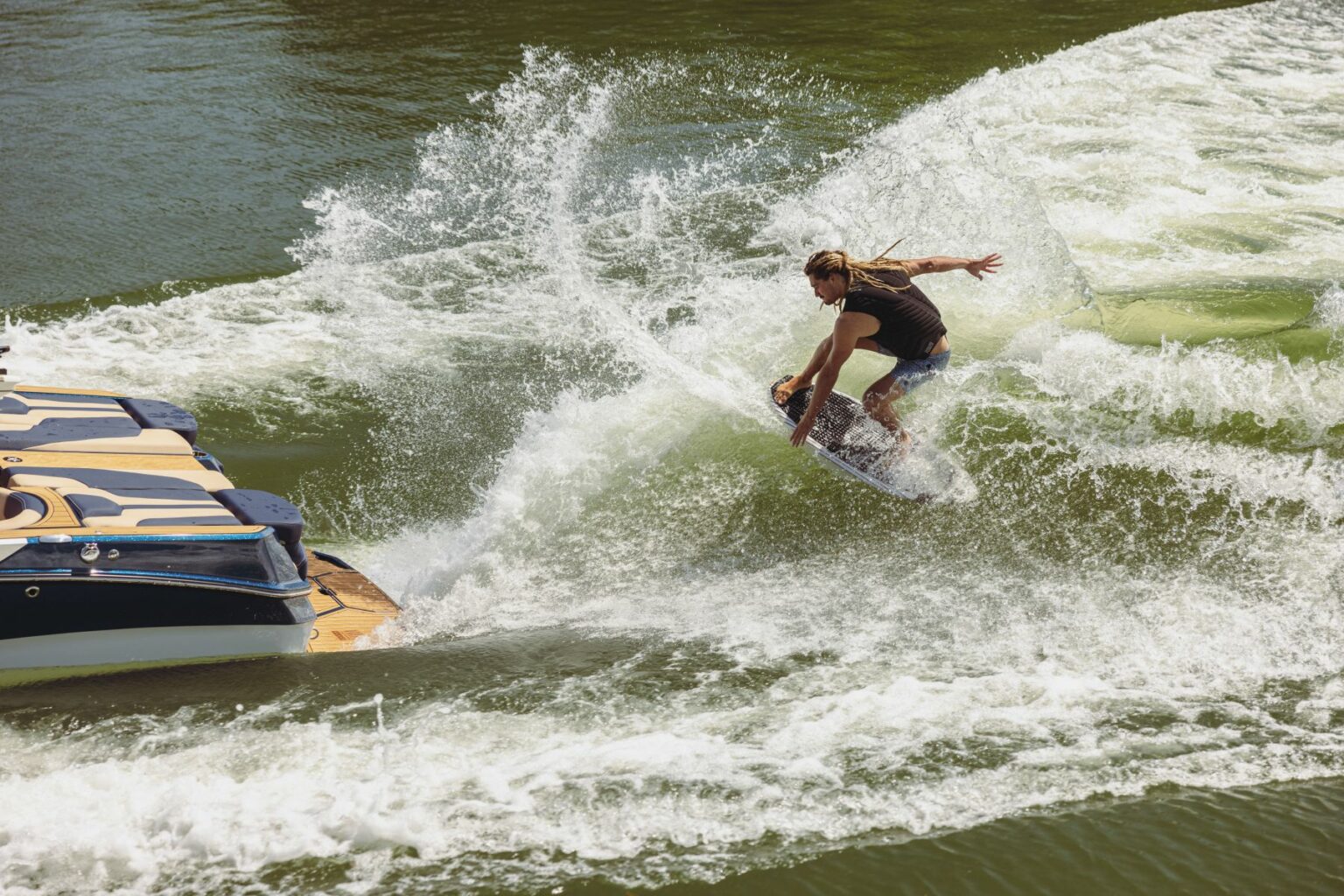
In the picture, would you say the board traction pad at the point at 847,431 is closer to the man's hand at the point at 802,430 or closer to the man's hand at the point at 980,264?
the man's hand at the point at 802,430

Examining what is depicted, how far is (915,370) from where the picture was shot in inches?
279

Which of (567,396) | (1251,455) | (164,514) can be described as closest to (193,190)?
(567,396)

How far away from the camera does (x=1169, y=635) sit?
18.5 ft

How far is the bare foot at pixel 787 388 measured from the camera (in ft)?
24.6

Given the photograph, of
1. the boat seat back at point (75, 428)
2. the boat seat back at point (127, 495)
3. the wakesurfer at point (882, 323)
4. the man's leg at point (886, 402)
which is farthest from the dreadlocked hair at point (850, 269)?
the boat seat back at point (75, 428)

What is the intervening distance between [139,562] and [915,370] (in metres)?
4.40

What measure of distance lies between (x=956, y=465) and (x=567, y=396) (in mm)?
2900

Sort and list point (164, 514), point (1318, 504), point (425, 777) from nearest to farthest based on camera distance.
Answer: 1. point (425, 777)
2. point (164, 514)
3. point (1318, 504)

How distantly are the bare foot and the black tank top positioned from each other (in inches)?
25.9

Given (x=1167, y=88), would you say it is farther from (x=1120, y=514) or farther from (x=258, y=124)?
(x=258, y=124)

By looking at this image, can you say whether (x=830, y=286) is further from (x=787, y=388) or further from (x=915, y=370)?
(x=787, y=388)

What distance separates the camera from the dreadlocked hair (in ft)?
21.6

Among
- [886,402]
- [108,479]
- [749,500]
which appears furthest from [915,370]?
[108,479]

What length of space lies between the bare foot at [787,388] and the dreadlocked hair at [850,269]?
97cm
